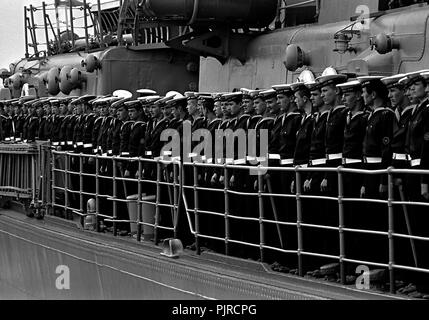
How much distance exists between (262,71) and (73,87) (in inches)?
210

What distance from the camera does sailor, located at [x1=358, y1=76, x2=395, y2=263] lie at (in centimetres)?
661

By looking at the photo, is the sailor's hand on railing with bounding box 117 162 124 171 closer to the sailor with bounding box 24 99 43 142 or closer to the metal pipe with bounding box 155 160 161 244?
the metal pipe with bounding box 155 160 161 244

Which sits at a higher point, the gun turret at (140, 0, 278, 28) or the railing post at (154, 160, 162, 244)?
the gun turret at (140, 0, 278, 28)

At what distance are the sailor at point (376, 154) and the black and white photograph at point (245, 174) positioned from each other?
1cm

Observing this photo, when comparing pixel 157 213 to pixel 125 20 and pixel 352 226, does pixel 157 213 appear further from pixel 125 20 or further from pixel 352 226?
pixel 125 20

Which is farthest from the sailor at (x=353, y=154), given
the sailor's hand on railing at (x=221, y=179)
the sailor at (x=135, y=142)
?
the sailor at (x=135, y=142)

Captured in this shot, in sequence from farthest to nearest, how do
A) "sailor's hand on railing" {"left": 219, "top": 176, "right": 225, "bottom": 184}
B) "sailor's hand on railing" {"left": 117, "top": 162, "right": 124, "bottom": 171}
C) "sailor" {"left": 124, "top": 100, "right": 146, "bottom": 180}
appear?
"sailor's hand on railing" {"left": 117, "top": 162, "right": 124, "bottom": 171} → "sailor" {"left": 124, "top": 100, "right": 146, "bottom": 180} → "sailor's hand on railing" {"left": 219, "top": 176, "right": 225, "bottom": 184}

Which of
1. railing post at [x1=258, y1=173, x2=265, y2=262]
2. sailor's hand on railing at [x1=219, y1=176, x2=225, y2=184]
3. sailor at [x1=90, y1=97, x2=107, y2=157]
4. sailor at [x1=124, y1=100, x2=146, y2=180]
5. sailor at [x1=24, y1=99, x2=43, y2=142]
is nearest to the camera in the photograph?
railing post at [x1=258, y1=173, x2=265, y2=262]

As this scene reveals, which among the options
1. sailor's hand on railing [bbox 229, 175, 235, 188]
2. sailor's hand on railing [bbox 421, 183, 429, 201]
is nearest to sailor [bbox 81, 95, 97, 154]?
sailor's hand on railing [bbox 229, 175, 235, 188]

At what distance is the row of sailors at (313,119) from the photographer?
21.1 ft

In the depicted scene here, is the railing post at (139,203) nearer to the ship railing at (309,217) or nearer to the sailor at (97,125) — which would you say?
the ship railing at (309,217)

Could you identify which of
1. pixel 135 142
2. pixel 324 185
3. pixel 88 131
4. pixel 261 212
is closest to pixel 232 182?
pixel 261 212

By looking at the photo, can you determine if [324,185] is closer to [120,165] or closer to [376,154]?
[376,154]

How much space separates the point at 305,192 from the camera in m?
7.14
